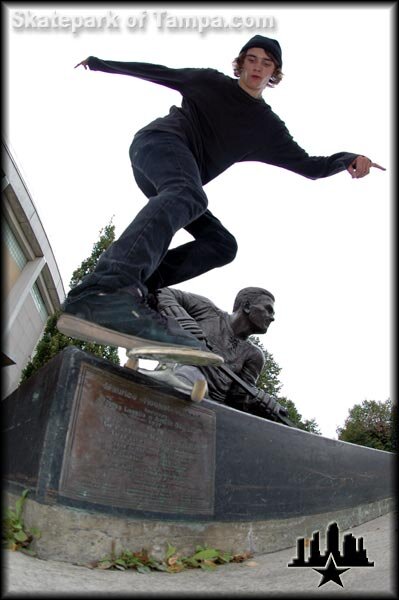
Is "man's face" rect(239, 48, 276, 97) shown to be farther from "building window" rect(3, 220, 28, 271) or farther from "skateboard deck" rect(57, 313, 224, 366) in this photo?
"building window" rect(3, 220, 28, 271)

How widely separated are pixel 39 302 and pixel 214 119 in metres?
19.3

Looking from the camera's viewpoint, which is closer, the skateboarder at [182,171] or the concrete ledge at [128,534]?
the concrete ledge at [128,534]

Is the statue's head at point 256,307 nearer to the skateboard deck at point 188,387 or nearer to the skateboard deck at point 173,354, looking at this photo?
the skateboard deck at point 188,387

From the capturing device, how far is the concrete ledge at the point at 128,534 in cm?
191

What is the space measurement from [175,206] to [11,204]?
1614cm

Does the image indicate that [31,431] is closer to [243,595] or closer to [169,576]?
[169,576]

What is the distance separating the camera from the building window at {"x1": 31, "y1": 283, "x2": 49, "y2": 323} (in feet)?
65.6

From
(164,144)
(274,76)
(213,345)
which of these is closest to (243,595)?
(164,144)

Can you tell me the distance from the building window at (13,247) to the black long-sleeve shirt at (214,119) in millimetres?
15387

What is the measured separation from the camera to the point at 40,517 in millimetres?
1926

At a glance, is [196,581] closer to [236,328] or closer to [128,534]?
[128,534]

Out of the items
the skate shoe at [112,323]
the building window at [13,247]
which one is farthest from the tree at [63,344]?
the skate shoe at [112,323]

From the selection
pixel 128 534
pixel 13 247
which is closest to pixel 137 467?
pixel 128 534

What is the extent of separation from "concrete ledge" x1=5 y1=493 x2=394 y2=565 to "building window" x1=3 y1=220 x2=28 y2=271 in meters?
16.4
